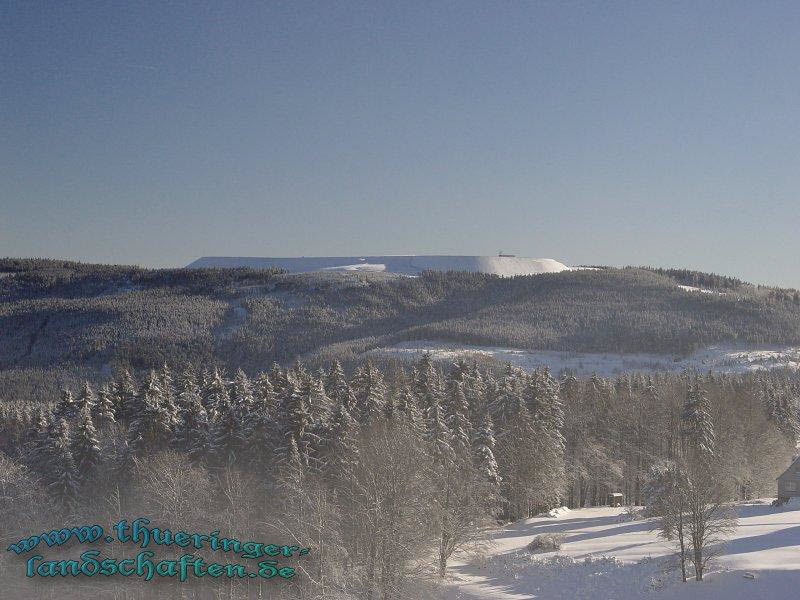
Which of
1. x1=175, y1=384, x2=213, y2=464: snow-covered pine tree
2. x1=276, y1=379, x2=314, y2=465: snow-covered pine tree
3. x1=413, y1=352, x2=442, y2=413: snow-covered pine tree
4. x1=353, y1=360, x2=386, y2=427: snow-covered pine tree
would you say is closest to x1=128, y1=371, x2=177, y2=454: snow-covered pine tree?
x1=175, y1=384, x2=213, y2=464: snow-covered pine tree

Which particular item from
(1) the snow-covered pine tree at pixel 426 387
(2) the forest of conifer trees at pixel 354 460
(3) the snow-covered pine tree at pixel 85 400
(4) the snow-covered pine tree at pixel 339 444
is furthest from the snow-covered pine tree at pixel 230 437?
(3) the snow-covered pine tree at pixel 85 400

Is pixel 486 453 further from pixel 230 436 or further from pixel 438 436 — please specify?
pixel 230 436

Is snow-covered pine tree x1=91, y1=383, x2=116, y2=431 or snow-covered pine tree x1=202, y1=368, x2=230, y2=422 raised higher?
snow-covered pine tree x1=202, y1=368, x2=230, y2=422

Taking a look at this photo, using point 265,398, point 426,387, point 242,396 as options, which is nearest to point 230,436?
point 242,396

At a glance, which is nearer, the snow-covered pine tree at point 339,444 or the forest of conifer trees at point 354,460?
the forest of conifer trees at point 354,460

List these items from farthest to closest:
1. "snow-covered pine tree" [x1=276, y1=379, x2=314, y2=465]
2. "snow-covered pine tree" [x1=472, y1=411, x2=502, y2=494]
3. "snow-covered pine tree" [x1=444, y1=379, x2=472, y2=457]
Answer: "snow-covered pine tree" [x1=472, y1=411, x2=502, y2=494]
"snow-covered pine tree" [x1=444, y1=379, x2=472, y2=457]
"snow-covered pine tree" [x1=276, y1=379, x2=314, y2=465]

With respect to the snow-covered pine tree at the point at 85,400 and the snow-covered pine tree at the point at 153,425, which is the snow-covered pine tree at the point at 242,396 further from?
the snow-covered pine tree at the point at 85,400

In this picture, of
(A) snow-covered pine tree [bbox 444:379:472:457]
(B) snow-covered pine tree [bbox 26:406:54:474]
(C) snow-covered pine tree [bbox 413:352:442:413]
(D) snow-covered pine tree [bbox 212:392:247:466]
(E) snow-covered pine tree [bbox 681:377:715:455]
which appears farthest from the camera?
(E) snow-covered pine tree [bbox 681:377:715:455]

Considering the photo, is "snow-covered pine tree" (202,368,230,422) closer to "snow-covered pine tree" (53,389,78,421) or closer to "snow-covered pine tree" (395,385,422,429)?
"snow-covered pine tree" (53,389,78,421)

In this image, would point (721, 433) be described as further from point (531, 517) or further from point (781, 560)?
point (781, 560)

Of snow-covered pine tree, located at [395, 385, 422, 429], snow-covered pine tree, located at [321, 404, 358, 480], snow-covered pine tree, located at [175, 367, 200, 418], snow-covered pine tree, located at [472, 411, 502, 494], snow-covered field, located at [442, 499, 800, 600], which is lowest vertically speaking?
snow-covered field, located at [442, 499, 800, 600]
